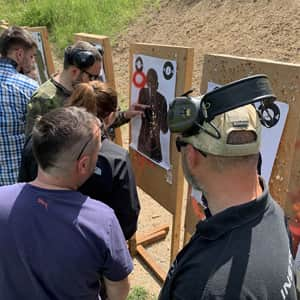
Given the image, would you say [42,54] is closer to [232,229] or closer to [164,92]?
[164,92]

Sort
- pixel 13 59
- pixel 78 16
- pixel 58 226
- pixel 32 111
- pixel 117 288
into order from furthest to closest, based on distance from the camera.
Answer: pixel 78 16, pixel 13 59, pixel 32 111, pixel 117 288, pixel 58 226

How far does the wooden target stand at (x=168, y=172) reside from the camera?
99.6 inches

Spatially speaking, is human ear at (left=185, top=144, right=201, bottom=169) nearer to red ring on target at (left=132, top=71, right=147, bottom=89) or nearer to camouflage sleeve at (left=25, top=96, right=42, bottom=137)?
camouflage sleeve at (left=25, top=96, right=42, bottom=137)

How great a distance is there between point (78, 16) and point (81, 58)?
38.5 feet

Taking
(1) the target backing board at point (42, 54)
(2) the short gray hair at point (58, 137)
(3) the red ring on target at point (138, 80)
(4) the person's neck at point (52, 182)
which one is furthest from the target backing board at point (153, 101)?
(1) the target backing board at point (42, 54)

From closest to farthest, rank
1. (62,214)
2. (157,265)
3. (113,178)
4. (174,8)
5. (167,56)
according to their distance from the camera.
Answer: (62,214) < (113,178) < (167,56) < (157,265) < (174,8)

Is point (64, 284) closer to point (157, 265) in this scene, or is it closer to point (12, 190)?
point (12, 190)

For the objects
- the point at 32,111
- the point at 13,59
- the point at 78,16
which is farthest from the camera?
the point at 78,16

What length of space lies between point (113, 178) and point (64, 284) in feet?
1.94

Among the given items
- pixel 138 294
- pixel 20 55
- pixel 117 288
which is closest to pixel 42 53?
pixel 20 55

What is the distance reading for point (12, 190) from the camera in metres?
1.50

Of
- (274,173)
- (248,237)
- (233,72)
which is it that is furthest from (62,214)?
(233,72)

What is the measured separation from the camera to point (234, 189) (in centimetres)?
109

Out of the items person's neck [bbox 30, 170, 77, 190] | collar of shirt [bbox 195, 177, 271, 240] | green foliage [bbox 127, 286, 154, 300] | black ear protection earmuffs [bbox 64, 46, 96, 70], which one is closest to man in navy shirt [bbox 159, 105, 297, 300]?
collar of shirt [bbox 195, 177, 271, 240]
